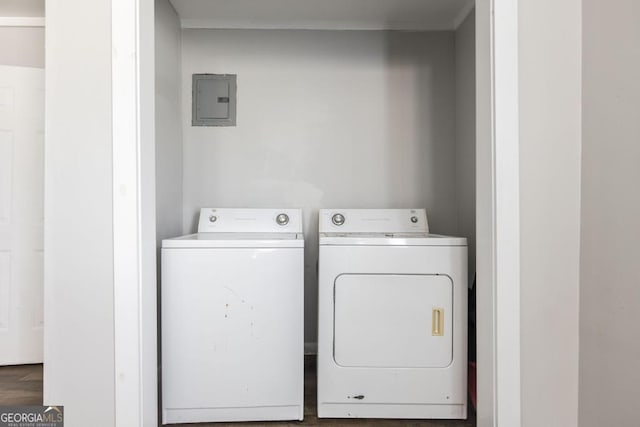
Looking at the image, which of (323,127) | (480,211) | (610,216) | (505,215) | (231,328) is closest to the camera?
(610,216)

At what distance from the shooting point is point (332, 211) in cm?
218

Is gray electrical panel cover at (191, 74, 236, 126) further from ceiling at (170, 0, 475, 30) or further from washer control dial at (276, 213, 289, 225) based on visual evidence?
washer control dial at (276, 213, 289, 225)

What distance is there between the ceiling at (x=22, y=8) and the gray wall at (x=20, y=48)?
0.26ft

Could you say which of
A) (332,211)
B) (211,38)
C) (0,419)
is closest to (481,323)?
(332,211)

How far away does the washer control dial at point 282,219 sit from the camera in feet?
7.20

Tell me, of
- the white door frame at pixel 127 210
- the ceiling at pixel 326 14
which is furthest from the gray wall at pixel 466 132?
the white door frame at pixel 127 210

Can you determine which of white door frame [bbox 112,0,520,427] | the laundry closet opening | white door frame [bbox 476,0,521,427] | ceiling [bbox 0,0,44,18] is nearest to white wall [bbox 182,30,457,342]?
the laundry closet opening

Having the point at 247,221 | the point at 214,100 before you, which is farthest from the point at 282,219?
the point at 214,100

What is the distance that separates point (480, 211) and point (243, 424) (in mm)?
1341

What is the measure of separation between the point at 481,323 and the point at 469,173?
3.58ft

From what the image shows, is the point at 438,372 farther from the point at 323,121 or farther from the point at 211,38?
the point at 211,38

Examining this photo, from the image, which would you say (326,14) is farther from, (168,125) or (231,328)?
(231,328)

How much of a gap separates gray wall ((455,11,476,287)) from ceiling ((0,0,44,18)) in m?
2.54

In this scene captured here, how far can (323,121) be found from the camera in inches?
94.2
